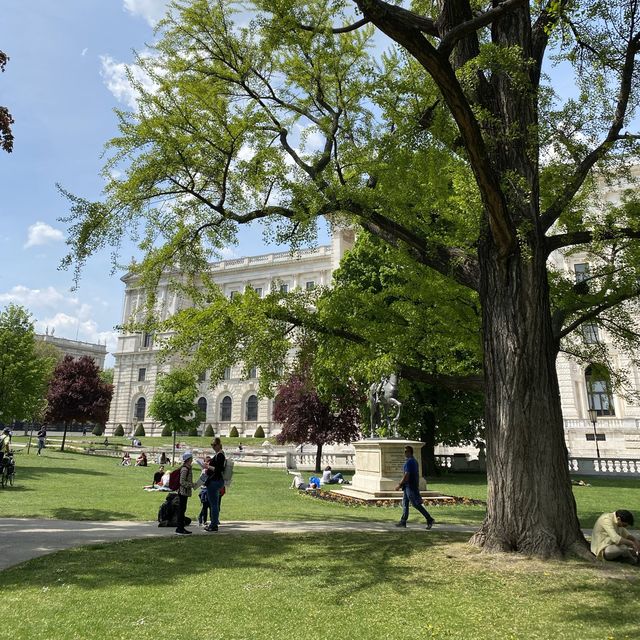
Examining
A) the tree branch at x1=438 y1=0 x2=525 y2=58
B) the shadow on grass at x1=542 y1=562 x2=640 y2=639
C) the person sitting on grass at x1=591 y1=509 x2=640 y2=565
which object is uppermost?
the tree branch at x1=438 y1=0 x2=525 y2=58

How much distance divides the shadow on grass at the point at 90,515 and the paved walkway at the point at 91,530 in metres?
0.57

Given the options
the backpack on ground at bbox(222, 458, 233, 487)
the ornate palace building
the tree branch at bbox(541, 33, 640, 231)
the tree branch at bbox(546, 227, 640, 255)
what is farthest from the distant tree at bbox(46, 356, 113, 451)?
the tree branch at bbox(541, 33, 640, 231)

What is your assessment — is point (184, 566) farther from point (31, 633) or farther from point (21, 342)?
point (21, 342)

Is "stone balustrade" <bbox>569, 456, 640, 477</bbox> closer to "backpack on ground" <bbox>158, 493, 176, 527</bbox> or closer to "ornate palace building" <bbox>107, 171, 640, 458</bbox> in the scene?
"backpack on ground" <bbox>158, 493, 176, 527</bbox>

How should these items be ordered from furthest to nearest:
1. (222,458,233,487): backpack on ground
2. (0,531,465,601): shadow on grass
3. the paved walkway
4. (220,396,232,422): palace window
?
(220,396,232,422): palace window
(222,458,233,487): backpack on ground
the paved walkway
(0,531,465,601): shadow on grass

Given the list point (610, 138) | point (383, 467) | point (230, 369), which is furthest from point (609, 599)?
point (230, 369)

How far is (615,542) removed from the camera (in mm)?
7242

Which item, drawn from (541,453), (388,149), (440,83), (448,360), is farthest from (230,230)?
(541,453)

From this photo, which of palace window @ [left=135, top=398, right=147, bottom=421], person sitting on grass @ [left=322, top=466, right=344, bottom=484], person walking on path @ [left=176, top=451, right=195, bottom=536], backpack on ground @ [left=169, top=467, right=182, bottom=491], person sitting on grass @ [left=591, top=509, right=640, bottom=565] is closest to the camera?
person sitting on grass @ [left=591, top=509, right=640, bottom=565]

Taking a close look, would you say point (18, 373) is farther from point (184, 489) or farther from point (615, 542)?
point (615, 542)

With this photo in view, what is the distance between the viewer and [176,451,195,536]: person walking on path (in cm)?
970

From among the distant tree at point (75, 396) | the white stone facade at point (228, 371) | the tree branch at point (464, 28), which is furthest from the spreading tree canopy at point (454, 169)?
the white stone facade at point (228, 371)

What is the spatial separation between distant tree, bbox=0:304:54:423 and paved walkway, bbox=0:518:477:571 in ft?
67.1

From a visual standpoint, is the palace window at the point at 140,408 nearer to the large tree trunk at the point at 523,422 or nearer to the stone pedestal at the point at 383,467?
the stone pedestal at the point at 383,467
